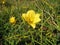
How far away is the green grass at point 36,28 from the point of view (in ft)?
5.29

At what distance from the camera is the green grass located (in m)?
1.61

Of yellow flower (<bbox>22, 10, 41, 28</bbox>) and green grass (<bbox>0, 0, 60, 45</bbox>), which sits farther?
green grass (<bbox>0, 0, 60, 45</bbox>)

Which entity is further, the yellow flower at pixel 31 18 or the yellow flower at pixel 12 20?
the yellow flower at pixel 12 20

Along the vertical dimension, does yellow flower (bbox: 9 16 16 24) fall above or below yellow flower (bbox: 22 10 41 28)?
below

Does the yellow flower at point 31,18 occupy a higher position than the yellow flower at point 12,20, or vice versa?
the yellow flower at point 31,18

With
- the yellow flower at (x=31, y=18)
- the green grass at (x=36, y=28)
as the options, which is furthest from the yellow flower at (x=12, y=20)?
the yellow flower at (x=31, y=18)

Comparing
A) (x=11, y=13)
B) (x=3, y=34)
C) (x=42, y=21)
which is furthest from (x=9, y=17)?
(x=42, y=21)

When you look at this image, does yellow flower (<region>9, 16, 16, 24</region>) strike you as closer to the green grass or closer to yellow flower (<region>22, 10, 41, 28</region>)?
the green grass

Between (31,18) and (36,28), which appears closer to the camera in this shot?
(31,18)

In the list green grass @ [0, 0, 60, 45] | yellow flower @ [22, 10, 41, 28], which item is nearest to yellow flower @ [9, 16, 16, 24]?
green grass @ [0, 0, 60, 45]

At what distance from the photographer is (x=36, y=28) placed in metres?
1.67

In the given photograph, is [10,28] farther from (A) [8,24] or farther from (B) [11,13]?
(B) [11,13]

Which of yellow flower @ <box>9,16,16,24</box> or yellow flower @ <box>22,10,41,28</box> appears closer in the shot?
yellow flower @ <box>22,10,41,28</box>

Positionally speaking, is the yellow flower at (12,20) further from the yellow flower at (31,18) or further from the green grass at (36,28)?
the yellow flower at (31,18)
